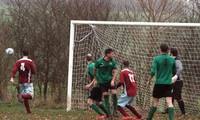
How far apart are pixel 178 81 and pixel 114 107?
2534 millimetres

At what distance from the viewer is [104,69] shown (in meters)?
13.2

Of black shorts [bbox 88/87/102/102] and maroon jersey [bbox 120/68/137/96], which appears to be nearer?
black shorts [bbox 88/87/102/102]

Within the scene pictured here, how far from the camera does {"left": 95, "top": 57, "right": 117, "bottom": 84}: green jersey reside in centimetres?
1307

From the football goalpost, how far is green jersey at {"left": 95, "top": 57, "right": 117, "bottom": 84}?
3.59 meters

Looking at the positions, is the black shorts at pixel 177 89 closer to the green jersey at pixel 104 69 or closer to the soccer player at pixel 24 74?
the green jersey at pixel 104 69

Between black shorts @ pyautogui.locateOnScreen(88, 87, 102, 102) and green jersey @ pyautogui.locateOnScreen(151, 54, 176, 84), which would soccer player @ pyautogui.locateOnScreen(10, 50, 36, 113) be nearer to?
black shorts @ pyautogui.locateOnScreen(88, 87, 102, 102)

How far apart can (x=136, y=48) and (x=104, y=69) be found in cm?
462

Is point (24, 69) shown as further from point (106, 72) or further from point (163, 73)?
point (163, 73)

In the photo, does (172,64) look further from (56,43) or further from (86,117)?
(56,43)

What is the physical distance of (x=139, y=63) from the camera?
17219 mm

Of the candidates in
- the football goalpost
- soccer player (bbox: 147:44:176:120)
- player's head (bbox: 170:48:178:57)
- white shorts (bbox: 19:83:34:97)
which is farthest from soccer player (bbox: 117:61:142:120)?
white shorts (bbox: 19:83:34:97)

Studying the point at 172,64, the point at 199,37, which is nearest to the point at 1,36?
the point at 199,37

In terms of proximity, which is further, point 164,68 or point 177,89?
point 177,89

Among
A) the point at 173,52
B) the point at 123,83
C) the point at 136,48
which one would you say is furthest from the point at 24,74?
the point at 173,52
